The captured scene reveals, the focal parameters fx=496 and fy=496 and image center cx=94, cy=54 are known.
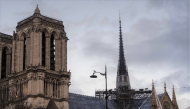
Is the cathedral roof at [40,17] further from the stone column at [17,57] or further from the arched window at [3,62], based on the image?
the arched window at [3,62]

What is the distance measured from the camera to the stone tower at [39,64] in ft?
318

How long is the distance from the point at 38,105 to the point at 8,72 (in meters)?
19.1

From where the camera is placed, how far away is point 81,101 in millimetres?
116188

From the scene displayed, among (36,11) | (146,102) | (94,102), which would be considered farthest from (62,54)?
(146,102)

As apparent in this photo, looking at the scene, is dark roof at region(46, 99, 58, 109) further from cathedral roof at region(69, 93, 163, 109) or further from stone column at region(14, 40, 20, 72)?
cathedral roof at region(69, 93, 163, 109)

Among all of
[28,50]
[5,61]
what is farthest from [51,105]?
[5,61]

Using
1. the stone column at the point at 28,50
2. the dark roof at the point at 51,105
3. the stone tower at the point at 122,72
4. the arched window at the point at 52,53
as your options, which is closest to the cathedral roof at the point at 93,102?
the stone tower at the point at 122,72

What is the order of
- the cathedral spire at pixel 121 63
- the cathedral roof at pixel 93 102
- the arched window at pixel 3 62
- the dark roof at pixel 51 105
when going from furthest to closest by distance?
the cathedral spire at pixel 121 63, the cathedral roof at pixel 93 102, the arched window at pixel 3 62, the dark roof at pixel 51 105

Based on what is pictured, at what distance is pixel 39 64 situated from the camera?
9831 centimetres

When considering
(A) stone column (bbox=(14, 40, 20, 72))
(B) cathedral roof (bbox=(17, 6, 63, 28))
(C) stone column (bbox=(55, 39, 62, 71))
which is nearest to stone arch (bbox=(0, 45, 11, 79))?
(A) stone column (bbox=(14, 40, 20, 72))

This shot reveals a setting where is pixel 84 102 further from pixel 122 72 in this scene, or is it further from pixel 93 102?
pixel 122 72

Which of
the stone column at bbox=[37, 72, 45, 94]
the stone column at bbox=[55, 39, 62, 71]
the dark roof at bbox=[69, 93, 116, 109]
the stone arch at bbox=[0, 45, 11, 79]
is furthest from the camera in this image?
the dark roof at bbox=[69, 93, 116, 109]

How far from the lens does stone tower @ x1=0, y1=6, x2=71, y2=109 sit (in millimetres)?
97000

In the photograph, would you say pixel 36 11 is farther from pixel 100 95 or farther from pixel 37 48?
pixel 100 95
